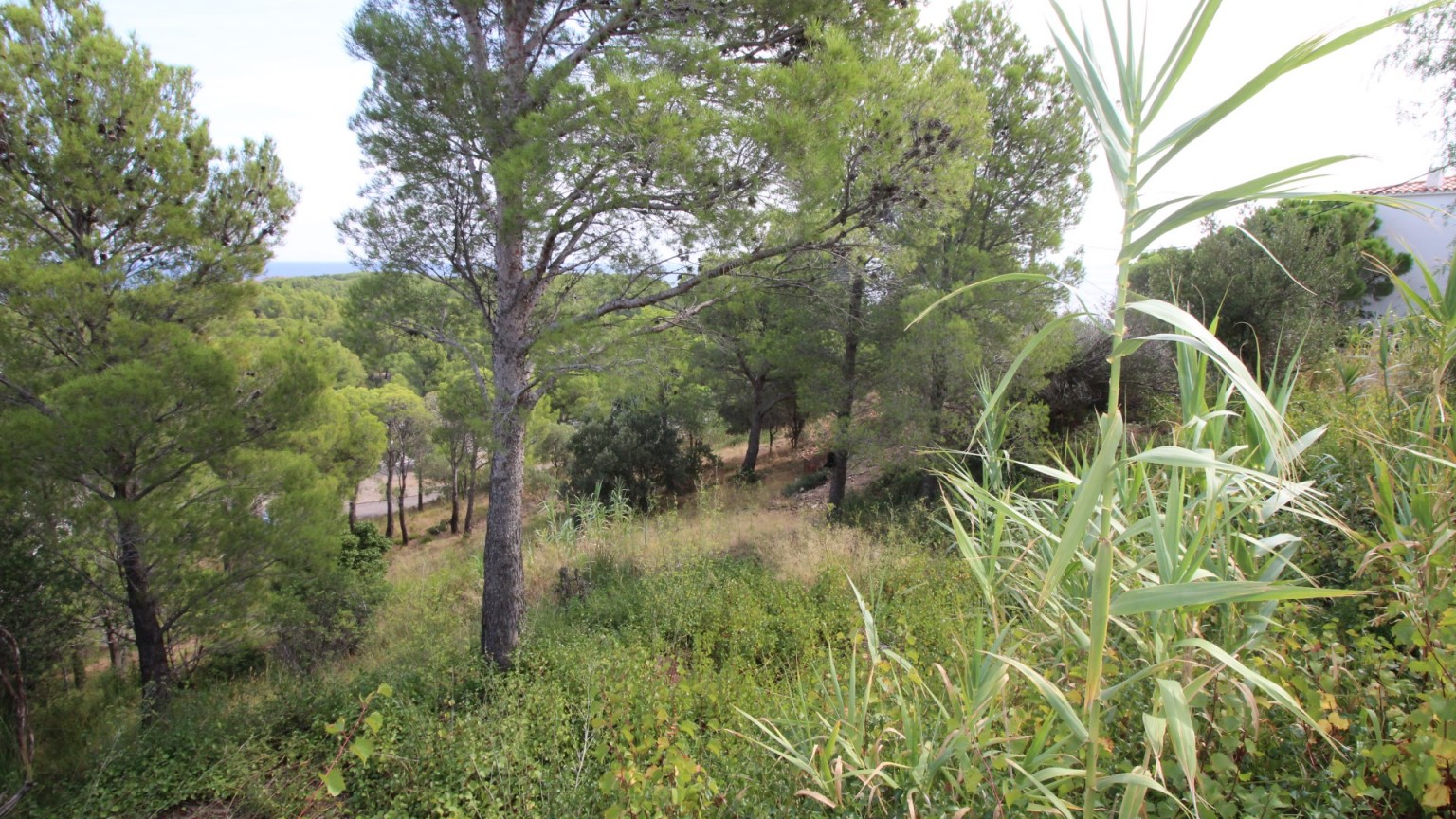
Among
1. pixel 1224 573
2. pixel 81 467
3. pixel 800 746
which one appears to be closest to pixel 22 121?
pixel 81 467

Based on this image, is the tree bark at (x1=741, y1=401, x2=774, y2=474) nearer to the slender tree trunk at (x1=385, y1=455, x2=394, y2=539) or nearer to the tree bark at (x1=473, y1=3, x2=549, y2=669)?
the slender tree trunk at (x1=385, y1=455, x2=394, y2=539)

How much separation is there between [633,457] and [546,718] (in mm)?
12483

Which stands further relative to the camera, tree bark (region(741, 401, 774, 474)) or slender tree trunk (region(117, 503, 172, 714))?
tree bark (region(741, 401, 774, 474))

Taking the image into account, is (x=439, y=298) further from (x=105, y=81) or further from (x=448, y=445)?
(x=448, y=445)

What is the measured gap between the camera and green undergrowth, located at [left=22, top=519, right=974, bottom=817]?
2600 millimetres

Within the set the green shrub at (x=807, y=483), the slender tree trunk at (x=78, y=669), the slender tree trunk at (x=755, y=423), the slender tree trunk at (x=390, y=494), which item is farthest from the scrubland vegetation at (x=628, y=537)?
the slender tree trunk at (x=390, y=494)

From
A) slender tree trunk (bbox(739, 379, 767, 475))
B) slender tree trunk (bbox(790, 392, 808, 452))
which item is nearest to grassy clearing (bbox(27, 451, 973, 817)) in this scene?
slender tree trunk (bbox(739, 379, 767, 475))

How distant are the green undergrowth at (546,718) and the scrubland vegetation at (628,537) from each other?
4 cm

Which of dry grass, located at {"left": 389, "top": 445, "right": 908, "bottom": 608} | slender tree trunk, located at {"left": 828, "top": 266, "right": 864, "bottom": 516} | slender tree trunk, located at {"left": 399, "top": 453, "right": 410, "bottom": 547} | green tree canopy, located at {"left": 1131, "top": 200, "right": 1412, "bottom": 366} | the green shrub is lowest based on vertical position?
slender tree trunk, located at {"left": 399, "top": 453, "right": 410, "bottom": 547}

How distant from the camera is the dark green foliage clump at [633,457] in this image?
16.0 metres

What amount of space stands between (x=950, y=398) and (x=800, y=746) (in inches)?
286

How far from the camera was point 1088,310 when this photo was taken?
1.05 metres

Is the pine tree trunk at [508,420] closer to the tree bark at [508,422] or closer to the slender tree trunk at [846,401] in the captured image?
the tree bark at [508,422]

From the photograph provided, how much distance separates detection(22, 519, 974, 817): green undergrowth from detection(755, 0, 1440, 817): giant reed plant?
43 centimetres
